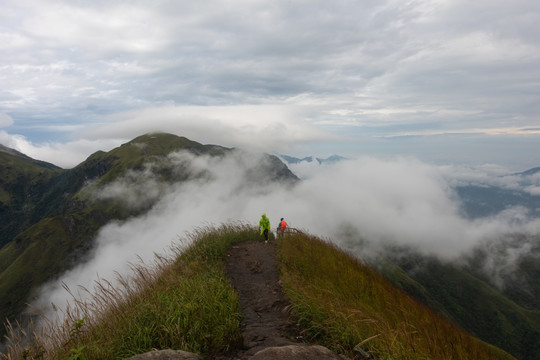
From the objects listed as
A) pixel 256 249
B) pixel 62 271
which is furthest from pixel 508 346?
A: pixel 62 271

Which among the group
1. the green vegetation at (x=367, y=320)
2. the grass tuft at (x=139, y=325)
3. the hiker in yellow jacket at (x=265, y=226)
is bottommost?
the hiker in yellow jacket at (x=265, y=226)

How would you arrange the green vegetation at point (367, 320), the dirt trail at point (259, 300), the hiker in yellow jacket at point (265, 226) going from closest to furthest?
the green vegetation at point (367, 320) → the dirt trail at point (259, 300) → the hiker in yellow jacket at point (265, 226)

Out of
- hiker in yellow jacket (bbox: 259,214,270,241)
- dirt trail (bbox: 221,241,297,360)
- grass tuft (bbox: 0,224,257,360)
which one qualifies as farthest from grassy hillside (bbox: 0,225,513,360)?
hiker in yellow jacket (bbox: 259,214,270,241)

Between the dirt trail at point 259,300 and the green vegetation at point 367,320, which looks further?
the dirt trail at point 259,300

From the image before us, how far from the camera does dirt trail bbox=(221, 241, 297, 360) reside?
5084mm

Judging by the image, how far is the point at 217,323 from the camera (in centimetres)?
508

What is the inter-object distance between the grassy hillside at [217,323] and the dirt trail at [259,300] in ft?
1.10

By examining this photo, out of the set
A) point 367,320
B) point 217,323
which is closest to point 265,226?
point 217,323

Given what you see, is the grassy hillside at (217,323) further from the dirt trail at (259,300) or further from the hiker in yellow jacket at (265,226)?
the hiker in yellow jacket at (265,226)

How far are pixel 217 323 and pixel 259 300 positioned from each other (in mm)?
2368

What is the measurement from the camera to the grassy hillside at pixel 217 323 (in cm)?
413

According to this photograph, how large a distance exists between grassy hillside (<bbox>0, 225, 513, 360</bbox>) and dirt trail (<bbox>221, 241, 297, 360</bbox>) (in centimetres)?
33

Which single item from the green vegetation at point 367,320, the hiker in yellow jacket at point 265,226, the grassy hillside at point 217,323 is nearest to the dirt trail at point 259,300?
the grassy hillside at point 217,323

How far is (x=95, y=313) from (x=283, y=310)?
3.76 m
